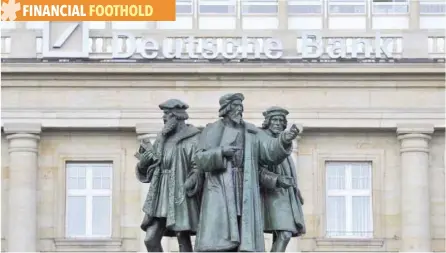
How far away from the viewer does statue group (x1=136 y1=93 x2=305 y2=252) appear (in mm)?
32219

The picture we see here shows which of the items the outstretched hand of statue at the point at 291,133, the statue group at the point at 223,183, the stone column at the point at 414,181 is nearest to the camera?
the outstretched hand of statue at the point at 291,133

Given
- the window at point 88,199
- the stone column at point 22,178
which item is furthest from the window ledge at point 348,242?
the stone column at point 22,178

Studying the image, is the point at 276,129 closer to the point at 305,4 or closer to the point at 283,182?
the point at 283,182

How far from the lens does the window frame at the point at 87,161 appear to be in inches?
2687

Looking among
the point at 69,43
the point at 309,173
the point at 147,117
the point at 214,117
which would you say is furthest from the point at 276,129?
the point at 309,173

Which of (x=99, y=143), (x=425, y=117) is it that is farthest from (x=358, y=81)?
(x=99, y=143)

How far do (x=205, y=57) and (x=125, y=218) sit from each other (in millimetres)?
4347

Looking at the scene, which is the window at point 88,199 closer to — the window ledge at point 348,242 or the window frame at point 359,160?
the window frame at point 359,160

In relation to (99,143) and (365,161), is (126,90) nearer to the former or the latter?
(99,143)

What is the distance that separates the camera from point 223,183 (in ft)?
106

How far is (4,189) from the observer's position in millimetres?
68500

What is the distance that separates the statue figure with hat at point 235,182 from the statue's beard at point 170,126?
21.3 inches

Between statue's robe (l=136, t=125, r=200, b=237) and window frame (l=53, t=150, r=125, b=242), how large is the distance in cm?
3499

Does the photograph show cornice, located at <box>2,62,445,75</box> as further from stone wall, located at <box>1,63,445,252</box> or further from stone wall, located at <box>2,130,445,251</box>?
stone wall, located at <box>2,130,445,251</box>
